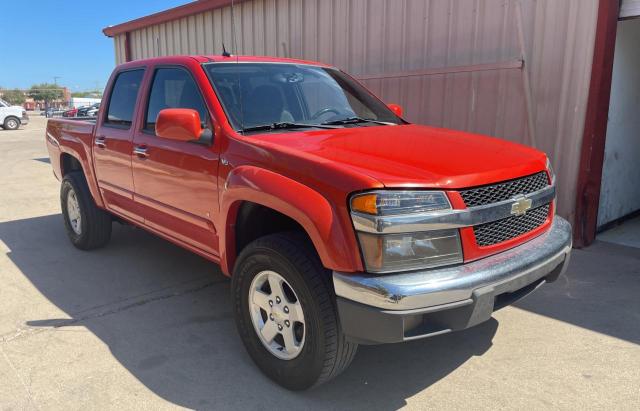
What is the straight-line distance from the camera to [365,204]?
229 cm

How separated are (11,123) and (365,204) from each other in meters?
29.7

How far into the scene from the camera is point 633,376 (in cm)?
295

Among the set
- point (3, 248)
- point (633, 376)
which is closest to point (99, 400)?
point (633, 376)

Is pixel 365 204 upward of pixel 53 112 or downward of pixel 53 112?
upward

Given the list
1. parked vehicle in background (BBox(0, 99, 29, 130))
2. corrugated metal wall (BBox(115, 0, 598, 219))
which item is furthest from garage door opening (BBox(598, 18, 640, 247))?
parked vehicle in background (BBox(0, 99, 29, 130))

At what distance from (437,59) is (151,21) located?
26.2 feet

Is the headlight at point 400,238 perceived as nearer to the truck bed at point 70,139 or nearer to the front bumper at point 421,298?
the front bumper at point 421,298

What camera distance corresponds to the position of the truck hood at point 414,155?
240 centimetres

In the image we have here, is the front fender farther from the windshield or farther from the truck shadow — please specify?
the truck shadow

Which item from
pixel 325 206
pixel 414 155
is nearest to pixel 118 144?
pixel 325 206

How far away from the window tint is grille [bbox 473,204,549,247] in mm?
3006

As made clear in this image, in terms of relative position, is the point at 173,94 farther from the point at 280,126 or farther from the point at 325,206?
the point at 325,206

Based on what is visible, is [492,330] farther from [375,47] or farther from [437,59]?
[375,47]

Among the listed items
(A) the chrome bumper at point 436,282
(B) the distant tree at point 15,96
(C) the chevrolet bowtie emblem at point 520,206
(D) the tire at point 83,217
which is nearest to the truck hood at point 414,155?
(C) the chevrolet bowtie emblem at point 520,206
